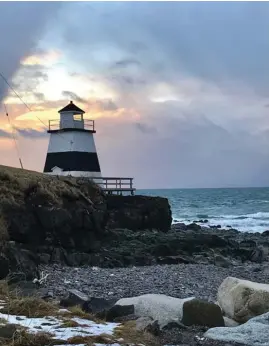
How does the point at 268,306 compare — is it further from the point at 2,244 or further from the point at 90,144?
the point at 90,144

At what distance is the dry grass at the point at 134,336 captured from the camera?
5.60 m

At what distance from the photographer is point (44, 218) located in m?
16.6

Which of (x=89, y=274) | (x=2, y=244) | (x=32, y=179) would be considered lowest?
(x=89, y=274)

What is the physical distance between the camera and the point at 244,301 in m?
7.55

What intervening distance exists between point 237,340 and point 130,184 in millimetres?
29397

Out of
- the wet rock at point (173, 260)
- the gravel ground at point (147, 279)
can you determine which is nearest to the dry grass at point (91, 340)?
the gravel ground at point (147, 279)

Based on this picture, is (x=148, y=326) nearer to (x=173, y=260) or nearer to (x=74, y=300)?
(x=74, y=300)

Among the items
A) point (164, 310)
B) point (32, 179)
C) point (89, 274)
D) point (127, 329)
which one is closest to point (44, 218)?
point (32, 179)

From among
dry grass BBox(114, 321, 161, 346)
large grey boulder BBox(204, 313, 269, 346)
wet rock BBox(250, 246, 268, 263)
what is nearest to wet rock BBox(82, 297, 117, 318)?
dry grass BBox(114, 321, 161, 346)

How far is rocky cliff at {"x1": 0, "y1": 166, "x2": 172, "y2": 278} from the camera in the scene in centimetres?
1510

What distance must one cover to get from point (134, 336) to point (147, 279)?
25.1 ft

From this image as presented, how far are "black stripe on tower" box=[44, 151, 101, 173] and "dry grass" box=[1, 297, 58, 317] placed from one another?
A: 2852 cm

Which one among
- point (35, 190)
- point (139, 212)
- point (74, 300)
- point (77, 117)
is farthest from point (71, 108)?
point (74, 300)

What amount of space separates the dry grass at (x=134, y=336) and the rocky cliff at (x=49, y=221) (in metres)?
6.56
